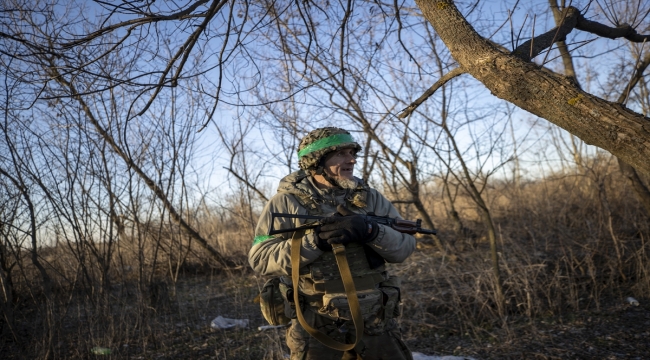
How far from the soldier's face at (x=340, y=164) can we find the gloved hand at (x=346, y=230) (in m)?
0.35

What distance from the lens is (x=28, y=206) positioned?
5.25 metres

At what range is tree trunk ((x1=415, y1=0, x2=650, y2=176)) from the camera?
1.89 m

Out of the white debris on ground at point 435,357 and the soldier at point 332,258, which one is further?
the white debris on ground at point 435,357

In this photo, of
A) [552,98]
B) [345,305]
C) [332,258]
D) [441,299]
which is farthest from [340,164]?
[441,299]

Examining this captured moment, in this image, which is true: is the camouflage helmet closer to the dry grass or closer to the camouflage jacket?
the camouflage jacket

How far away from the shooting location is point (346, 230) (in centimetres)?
233

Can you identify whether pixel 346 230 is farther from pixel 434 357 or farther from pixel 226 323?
pixel 226 323

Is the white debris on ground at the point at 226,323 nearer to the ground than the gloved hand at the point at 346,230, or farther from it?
nearer to the ground

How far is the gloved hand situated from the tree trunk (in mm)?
866

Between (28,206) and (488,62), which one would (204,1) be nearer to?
(488,62)

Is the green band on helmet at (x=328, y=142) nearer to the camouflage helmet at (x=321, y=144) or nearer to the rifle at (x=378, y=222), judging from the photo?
the camouflage helmet at (x=321, y=144)

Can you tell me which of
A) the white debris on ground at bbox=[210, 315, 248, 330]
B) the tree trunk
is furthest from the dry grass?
the tree trunk

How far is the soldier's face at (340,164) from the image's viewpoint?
A: 2.68m

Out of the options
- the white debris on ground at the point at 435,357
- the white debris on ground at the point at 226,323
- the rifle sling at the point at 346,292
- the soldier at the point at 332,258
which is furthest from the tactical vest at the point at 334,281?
the white debris on ground at the point at 226,323
